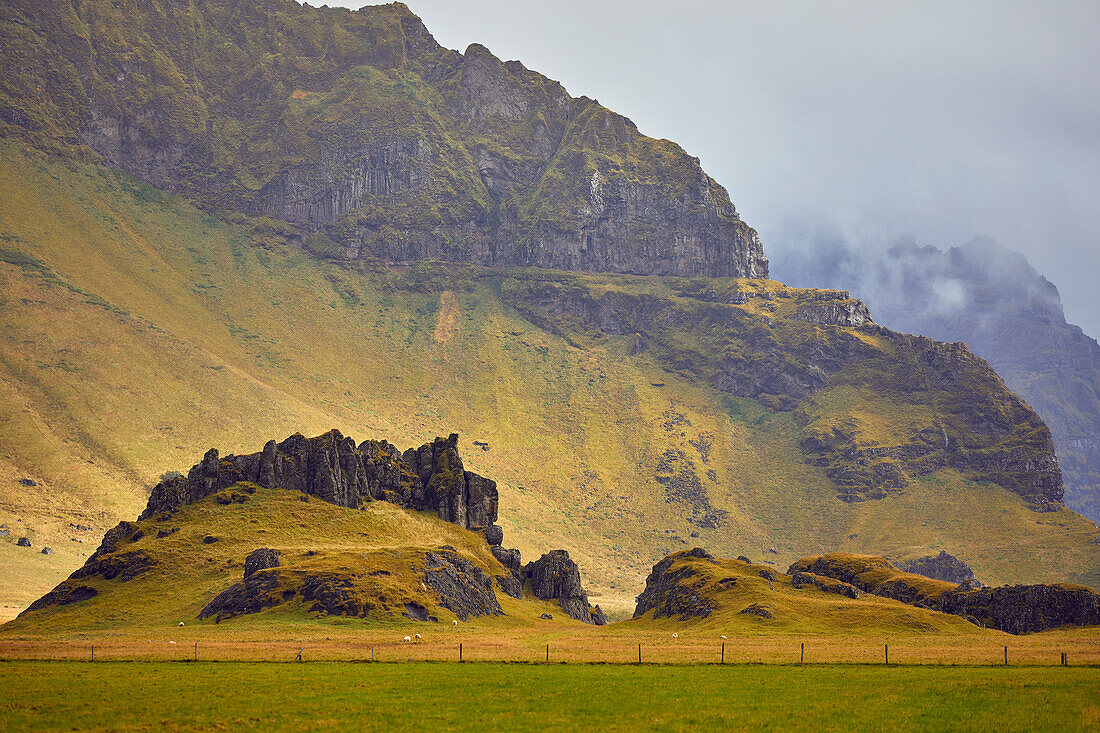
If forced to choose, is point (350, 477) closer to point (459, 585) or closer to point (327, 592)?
point (459, 585)

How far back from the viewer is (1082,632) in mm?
110625

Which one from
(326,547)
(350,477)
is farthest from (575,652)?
(350,477)

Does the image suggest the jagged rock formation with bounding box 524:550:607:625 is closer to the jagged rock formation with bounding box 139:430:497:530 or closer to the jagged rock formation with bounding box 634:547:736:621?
the jagged rock formation with bounding box 634:547:736:621

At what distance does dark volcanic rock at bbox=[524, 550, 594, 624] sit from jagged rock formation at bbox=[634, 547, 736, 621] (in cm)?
1121

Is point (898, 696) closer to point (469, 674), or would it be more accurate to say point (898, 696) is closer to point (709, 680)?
point (709, 680)

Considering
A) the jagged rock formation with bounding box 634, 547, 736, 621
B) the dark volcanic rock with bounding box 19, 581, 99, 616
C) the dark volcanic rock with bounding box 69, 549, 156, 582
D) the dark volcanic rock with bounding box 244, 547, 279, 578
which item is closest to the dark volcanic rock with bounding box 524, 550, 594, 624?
the jagged rock formation with bounding box 634, 547, 736, 621

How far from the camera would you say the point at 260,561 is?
117500 mm

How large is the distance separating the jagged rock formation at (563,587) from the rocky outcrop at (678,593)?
438 inches

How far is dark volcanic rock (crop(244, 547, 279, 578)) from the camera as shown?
383 feet

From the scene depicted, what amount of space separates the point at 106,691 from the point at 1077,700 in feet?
167

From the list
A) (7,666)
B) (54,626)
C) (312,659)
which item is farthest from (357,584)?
(7,666)

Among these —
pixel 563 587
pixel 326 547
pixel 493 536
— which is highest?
pixel 493 536

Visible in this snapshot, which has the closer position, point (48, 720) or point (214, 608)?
point (48, 720)

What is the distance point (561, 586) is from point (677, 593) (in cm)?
3050
